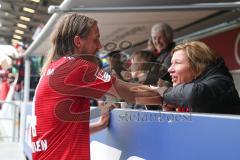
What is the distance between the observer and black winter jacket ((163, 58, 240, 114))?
1877mm

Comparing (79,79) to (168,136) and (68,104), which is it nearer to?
(68,104)

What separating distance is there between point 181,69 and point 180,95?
0.86 ft

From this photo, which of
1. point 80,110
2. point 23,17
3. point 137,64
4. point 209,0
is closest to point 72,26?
point 80,110

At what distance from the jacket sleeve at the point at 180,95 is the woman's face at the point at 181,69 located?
18cm

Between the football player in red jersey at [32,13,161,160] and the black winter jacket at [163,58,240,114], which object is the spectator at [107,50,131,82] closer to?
the football player in red jersey at [32,13,161,160]

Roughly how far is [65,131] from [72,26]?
0.48 metres

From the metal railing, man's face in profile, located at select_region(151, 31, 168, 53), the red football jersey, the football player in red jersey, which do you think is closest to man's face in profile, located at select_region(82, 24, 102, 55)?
the football player in red jersey

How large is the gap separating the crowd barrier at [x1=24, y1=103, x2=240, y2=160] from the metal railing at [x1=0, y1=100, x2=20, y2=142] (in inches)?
216

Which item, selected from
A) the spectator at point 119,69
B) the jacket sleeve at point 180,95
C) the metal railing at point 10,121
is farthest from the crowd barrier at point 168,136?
the metal railing at point 10,121

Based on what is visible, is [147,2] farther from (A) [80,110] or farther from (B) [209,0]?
(A) [80,110]

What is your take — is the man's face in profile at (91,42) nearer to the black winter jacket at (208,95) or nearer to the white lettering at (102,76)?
the white lettering at (102,76)

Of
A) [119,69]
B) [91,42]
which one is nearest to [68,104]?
[91,42]

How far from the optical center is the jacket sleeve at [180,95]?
6.21 feet

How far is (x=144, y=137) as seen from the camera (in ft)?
6.84
